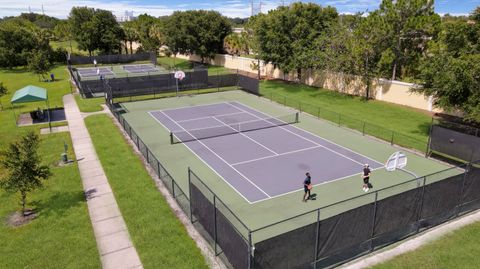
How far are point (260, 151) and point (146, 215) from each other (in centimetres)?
962

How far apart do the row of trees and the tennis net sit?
427 inches

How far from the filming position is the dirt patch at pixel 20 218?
48.7 feet

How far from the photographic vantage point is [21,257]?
41.2 ft

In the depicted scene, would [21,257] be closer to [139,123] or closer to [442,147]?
[139,123]

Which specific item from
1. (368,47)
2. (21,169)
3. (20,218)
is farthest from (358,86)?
(20,218)

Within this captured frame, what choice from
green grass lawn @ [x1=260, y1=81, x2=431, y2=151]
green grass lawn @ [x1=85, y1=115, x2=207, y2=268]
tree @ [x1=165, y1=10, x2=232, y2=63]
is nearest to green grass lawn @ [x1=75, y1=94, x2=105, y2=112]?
green grass lawn @ [x1=85, y1=115, x2=207, y2=268]

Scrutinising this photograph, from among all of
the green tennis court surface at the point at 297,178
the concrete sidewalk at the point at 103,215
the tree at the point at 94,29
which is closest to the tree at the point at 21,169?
the concrete sidewalk at the point at 103,215

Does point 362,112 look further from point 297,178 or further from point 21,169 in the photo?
point 21,169

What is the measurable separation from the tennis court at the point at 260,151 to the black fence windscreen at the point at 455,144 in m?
4.05

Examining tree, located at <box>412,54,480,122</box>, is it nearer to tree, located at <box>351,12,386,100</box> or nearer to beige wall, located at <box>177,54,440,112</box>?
beige wall, located at <box>177,54,440,112</box>

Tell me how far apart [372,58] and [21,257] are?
1403 inches

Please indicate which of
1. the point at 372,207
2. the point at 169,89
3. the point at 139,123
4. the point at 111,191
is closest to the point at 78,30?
the point at 169,89

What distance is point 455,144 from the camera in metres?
20.4

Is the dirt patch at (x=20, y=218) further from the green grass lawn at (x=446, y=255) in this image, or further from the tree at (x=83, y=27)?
the tree at (x=83, y=27)
